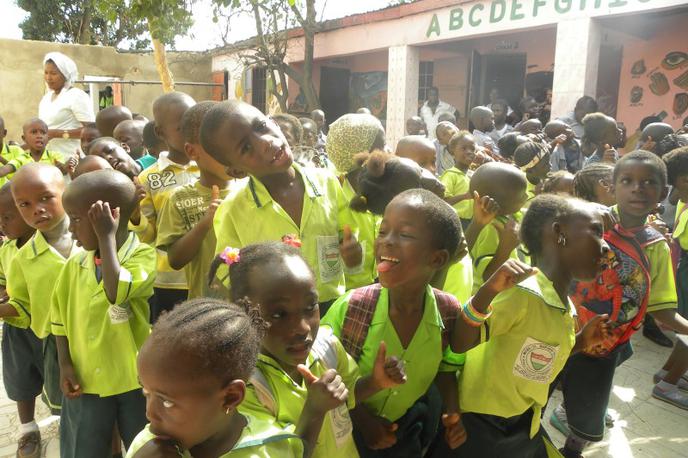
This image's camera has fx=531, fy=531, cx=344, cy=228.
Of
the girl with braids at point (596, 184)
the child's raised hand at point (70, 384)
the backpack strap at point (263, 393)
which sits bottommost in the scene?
the child's raised hand at point (70, 384)

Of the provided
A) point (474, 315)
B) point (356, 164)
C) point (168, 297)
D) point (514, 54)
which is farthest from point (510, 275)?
point (514, 54)

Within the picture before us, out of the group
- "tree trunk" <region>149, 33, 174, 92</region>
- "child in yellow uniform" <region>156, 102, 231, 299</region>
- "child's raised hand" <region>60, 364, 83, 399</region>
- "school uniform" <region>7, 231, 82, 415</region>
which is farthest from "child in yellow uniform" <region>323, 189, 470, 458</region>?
"tree trunk" <region>149, 33, 174, 92</region>

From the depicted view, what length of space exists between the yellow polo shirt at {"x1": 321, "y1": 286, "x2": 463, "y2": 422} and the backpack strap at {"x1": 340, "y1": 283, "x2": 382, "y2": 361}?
0.04ft

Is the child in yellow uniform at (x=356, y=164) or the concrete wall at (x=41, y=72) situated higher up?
the concrete wall at (x=41, y=72)

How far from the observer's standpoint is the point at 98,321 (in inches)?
75.5

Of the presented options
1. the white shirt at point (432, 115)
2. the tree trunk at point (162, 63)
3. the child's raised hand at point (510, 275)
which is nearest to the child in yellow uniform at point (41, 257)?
the child's raised hand at point (510, 275)

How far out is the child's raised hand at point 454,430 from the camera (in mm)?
1738

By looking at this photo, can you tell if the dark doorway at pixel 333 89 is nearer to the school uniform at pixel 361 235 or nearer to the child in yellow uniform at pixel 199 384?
the school uniform at pixel 361 235

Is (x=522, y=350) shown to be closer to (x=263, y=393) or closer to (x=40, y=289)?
(x=263, y=393)

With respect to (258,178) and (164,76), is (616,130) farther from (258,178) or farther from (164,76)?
(164,76)

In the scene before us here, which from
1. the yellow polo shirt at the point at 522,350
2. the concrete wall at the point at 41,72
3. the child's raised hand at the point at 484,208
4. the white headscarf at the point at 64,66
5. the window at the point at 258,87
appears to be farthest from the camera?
the window at the point at 258,87

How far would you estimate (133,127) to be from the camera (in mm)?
3951

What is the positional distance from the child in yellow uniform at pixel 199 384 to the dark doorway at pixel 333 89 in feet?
41.0

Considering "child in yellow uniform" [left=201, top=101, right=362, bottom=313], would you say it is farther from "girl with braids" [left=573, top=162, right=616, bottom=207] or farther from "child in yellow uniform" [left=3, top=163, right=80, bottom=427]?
"girl with braids" [left=573, top=162, right=616, bottom=207]
